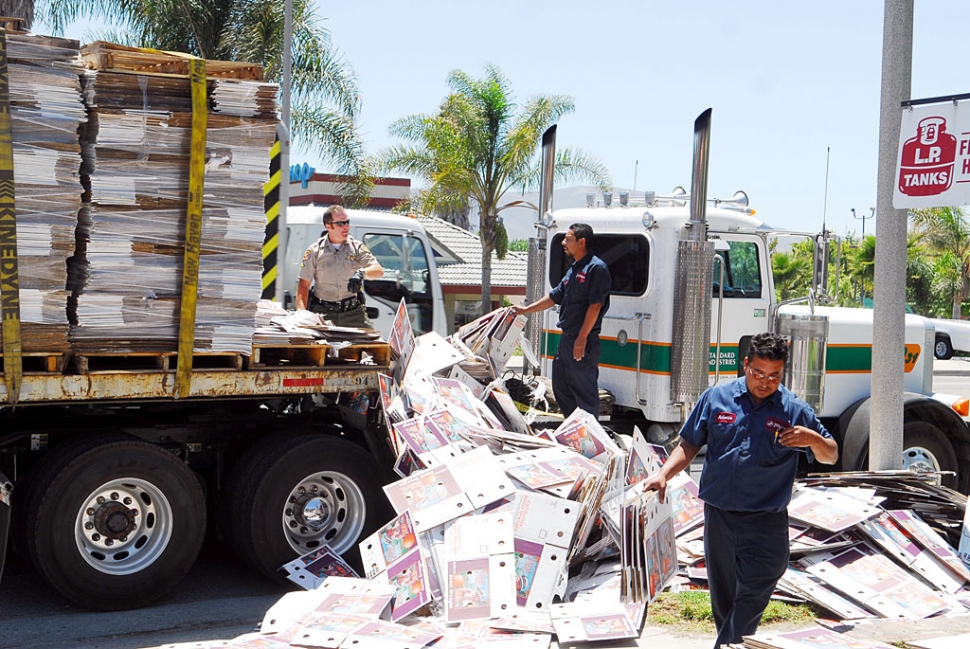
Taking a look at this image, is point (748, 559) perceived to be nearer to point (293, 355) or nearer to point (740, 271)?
point (293, 355)

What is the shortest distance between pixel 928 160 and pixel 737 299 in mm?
2150

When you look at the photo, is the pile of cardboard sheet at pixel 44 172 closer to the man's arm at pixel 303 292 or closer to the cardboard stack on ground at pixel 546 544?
the cardboard stack on ground at pixel 546 544

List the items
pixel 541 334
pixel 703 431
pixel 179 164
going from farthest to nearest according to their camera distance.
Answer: pixel 541 334
pixel 179 164
pixel 703 431

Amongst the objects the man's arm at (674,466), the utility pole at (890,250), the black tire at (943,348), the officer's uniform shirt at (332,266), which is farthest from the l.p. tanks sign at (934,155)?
the black tire at (943,348)

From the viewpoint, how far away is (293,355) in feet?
20.8

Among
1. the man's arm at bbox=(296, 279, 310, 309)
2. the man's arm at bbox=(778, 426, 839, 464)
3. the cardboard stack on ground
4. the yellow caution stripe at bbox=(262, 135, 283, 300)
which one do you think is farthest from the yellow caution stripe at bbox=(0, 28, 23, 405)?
the yellow caution stripe at bbox=(262, 135, 283, 300)

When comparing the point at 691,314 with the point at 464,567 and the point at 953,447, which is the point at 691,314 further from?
the point at 464,567

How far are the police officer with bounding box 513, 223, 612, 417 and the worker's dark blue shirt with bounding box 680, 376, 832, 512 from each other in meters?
3.08

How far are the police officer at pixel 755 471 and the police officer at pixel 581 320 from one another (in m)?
3.09

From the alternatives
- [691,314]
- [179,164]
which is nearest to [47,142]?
[179,164]

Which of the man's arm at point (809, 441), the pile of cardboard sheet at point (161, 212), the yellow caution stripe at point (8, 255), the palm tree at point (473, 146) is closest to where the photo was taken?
the man's arm at point (809, 441)

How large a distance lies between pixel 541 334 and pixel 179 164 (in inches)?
171

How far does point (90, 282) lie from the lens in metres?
5.61

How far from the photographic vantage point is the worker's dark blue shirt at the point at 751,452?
15.2ft
